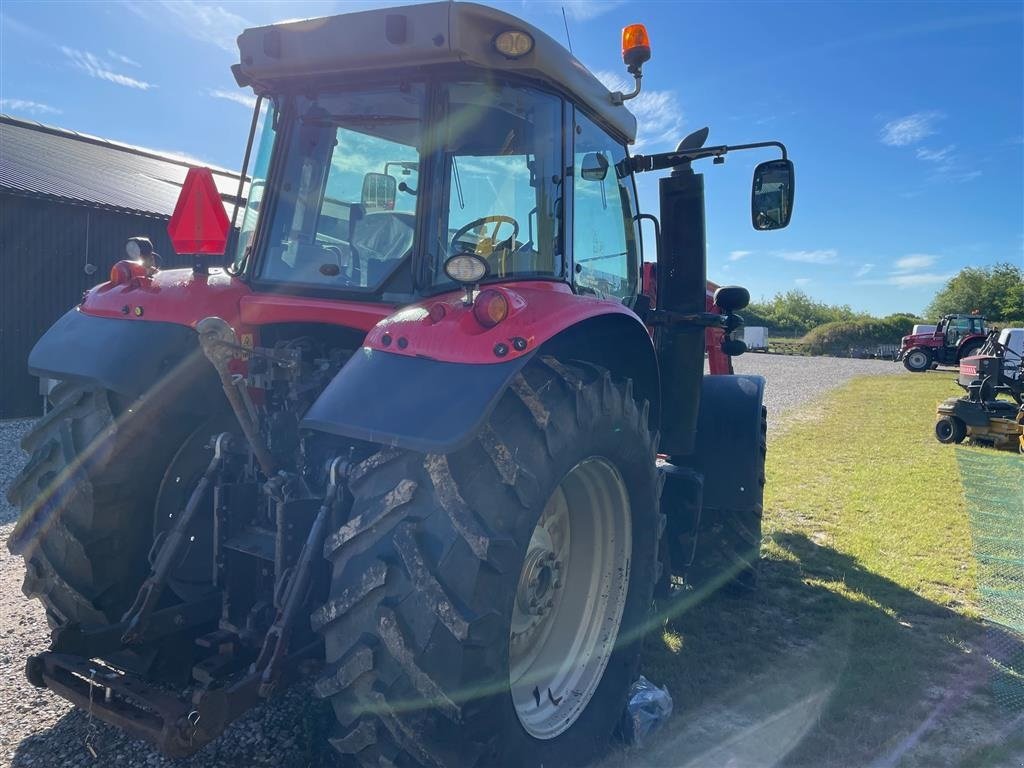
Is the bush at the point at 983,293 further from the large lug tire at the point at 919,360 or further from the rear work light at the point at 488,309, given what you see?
the rear work light at the point at 488,309

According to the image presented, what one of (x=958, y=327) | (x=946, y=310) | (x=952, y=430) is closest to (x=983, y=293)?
(x=946, y=310)

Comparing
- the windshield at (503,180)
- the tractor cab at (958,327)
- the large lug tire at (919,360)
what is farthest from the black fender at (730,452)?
the tractor cab at (958,327)

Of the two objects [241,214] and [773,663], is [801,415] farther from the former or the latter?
[241,214]

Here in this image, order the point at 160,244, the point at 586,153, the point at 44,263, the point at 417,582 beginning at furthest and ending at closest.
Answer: the point at 160,244 < the point at 44,263 < the point at 586,153 < the point at 417,582

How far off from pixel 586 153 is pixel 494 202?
2.52ft

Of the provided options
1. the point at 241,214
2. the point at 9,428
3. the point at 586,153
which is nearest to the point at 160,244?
the point at 9,428

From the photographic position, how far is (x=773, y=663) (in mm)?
3600

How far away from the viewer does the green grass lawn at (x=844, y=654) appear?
2914 mm

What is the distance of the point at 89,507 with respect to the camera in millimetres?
2627

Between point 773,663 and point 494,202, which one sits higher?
point 494,202

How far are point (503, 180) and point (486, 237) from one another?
0.28 m

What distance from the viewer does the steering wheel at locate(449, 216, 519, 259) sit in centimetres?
271

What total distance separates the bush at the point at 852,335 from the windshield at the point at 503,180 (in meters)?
45.9

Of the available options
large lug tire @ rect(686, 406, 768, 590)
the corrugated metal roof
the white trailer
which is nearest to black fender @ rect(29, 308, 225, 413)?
large lug tire @ rect(686, 406, 768, 590)
